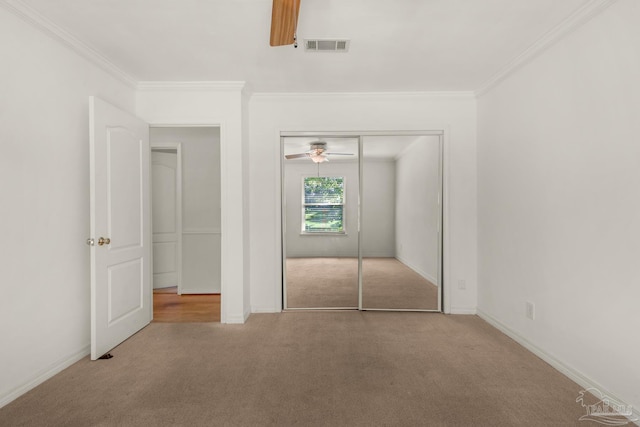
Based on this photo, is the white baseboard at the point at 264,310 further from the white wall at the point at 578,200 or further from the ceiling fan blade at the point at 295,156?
the white wall at the point at 578,200

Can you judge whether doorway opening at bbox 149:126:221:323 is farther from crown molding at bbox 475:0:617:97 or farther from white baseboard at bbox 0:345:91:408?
crown molding at bbox 475:0:617:97

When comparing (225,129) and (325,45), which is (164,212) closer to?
(225,129)

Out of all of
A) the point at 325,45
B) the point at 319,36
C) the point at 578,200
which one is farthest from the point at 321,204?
the point at 578,200

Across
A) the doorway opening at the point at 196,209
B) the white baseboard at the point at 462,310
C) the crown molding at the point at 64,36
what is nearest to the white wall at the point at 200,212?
the doorway opening at the point at 196,209

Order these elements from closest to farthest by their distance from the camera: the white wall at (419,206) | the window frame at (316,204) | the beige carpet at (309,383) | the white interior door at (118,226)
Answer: the beige carpet at (309,383), the white interior door at (118,226), the white wall at (419,206), the window frame at (316,204)

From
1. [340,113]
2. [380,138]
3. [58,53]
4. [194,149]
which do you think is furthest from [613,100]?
[194,149]

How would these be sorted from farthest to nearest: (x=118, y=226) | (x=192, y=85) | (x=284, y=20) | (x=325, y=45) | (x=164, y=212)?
(x=164, y=212) < (x=192, y=85) < (x=118, y=226) < (x=325, y=45) < (x=284, y=20)

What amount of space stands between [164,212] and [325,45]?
377 cm

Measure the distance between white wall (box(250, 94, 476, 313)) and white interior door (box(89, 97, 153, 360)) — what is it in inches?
44.2

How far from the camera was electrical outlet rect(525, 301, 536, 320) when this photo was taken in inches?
113

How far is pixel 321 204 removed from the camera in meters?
4.84

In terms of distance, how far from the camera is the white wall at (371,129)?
3.91 metres

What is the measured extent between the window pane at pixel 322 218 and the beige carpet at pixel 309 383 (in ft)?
5.72

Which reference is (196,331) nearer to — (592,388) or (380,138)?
(380,138)
